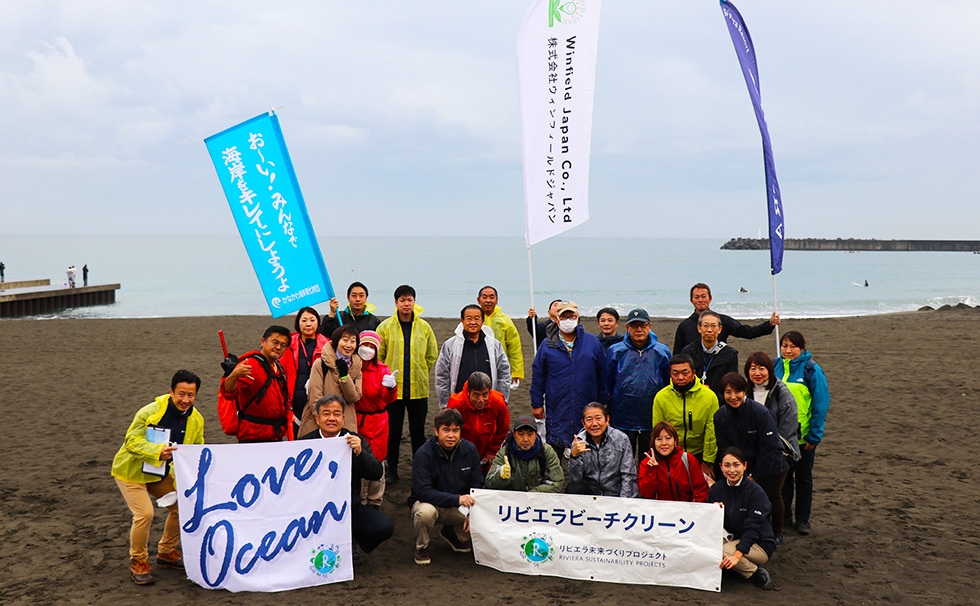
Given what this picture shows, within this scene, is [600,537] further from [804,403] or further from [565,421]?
[804,403]

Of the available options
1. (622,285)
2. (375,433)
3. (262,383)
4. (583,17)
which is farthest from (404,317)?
(622,285)

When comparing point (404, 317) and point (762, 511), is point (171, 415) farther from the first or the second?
point (762, 511)

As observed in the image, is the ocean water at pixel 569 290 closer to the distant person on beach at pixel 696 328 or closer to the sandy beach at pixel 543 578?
the sandy beach at pixel 543 578

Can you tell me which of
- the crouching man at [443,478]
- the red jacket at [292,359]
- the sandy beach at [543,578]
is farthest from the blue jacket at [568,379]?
the red jacket at [292,359]

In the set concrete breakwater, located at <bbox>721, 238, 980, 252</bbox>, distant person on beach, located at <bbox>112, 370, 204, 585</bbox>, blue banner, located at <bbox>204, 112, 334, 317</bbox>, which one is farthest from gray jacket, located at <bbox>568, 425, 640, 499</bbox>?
concrete breakwater, located at <bbox>721, 238, 980, 252</bbox>

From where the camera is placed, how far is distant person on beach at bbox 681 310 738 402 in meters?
5.99

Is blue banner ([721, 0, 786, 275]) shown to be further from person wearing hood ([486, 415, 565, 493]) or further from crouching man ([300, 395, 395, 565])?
crouching man ([300, 395, 395, 565])

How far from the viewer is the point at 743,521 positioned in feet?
16.2

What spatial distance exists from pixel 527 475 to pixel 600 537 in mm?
770

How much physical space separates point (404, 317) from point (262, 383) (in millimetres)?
1795

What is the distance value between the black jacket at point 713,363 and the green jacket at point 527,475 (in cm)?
164

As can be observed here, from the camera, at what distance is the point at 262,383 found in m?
5.52

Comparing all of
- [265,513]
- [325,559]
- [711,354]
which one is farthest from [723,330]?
[265,513]

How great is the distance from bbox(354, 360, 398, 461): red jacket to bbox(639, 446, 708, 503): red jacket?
2.39 metres
